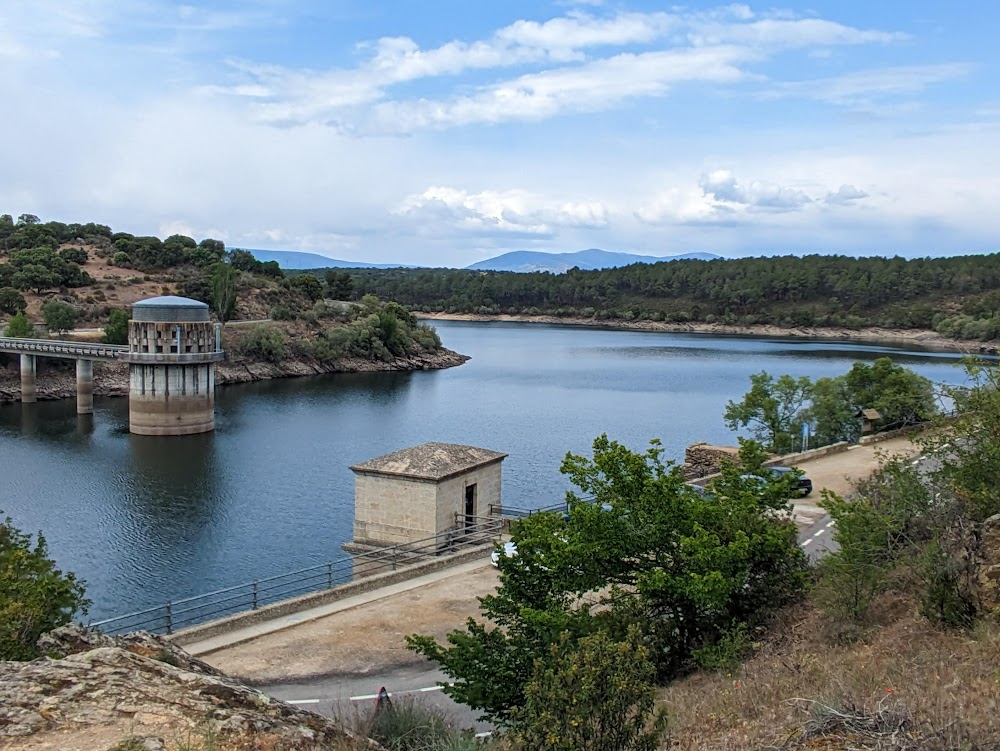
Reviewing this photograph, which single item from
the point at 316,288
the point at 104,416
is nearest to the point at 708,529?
the point at 104,416

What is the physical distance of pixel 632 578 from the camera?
561 inches

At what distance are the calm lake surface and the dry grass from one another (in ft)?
69.8

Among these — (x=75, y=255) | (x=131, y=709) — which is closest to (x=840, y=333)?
(x=75, y=255)

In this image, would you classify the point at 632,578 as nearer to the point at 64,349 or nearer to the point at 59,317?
the point at 64,349

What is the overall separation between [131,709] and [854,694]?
697 cm

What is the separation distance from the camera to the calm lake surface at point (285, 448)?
3350 centimetres

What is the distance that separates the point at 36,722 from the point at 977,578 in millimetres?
11792

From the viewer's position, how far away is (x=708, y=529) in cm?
1443

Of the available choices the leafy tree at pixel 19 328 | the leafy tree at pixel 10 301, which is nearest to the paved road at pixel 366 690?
the leafy tree at pixel 19 328

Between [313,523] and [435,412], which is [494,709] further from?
[435,412]

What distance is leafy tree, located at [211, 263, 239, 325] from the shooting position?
10650 cm

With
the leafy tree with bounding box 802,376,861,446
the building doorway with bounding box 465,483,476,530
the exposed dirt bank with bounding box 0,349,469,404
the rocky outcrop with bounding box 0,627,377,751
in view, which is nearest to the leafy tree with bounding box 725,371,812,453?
the leafy tree with bounding box 802,376,861,446

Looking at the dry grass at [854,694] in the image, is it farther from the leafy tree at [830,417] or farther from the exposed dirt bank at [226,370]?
the exposed dirt bank at [226,370]

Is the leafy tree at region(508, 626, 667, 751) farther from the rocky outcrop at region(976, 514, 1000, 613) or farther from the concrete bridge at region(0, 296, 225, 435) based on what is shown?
the concrete bridge at region(0, 296, 225, 435)
